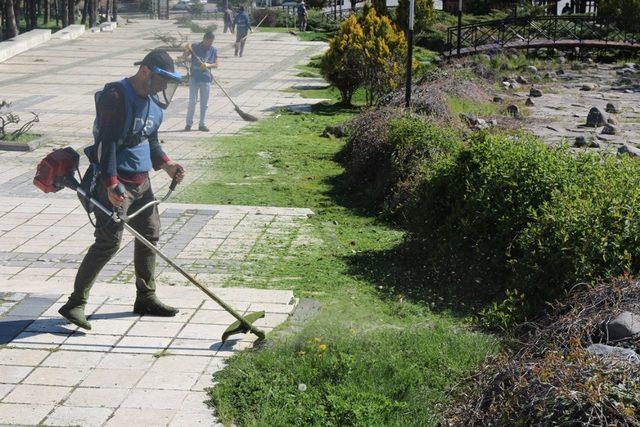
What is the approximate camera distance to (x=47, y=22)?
164 ft

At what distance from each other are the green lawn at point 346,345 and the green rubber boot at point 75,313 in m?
1.16

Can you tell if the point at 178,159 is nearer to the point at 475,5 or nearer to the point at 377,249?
the point at 377,249

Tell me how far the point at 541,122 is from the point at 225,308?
1181 cm

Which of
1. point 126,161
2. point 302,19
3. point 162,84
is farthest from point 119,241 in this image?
point 302,19

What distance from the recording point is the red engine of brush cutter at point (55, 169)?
6.44 metres

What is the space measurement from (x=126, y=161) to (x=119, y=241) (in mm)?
526

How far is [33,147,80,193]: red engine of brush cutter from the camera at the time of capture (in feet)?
21.1

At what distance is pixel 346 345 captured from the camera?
6008mm

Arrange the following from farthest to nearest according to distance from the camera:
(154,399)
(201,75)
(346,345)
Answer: (201,75), (346,345), (154,399)

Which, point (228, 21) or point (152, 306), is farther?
point (228, 21)

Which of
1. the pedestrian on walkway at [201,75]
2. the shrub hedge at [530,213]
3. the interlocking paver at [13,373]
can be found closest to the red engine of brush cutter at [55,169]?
the interlocking paver at [13,373]

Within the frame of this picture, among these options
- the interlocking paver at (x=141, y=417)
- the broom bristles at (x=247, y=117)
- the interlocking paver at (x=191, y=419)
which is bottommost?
the interlocking paver at (x=191, y=419)

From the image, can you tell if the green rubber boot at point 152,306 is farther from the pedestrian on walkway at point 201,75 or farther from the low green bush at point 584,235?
the pedestrian on walkway at point 201,75

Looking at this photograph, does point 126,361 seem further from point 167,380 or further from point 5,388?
point 5,388
